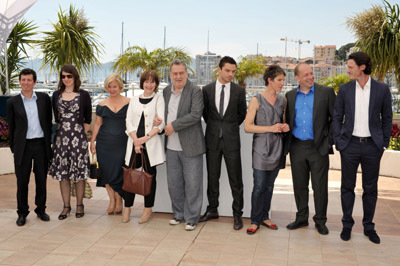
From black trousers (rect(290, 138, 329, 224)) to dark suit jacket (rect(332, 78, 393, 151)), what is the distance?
26 centimetres

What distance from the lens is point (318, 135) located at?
14.4ft

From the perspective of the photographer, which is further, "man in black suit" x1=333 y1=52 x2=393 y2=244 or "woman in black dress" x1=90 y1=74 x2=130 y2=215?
"woman in black dress" x1=90 y1=74 x2=130 y2=215

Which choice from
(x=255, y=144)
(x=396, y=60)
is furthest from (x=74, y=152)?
(x=396, y=60)

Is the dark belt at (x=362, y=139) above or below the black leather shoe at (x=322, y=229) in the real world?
above

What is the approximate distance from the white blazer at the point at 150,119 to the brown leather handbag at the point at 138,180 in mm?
113

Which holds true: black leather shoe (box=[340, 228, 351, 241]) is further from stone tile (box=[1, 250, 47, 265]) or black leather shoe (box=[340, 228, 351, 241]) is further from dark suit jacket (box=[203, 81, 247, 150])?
stone tile (box=[1, 250, 47, 265])

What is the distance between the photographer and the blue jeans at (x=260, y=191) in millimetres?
4562

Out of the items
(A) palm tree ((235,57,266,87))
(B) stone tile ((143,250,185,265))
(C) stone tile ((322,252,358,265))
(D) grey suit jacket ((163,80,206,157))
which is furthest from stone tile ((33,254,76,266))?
(A) palm tree ((235,57,266,87))

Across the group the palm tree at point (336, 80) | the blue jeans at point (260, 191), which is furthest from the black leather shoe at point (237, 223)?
the palm tree at point (336, 80)

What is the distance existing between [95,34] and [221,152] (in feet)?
34.1

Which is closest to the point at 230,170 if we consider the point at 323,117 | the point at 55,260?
the point at 323,117

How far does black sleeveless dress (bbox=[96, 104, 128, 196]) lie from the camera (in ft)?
16.3

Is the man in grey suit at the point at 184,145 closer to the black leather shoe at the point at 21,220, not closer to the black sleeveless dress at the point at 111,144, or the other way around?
the black sleeveless dress at the point at 111,144

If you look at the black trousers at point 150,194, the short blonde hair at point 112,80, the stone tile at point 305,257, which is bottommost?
the stone tile at point 305,257
